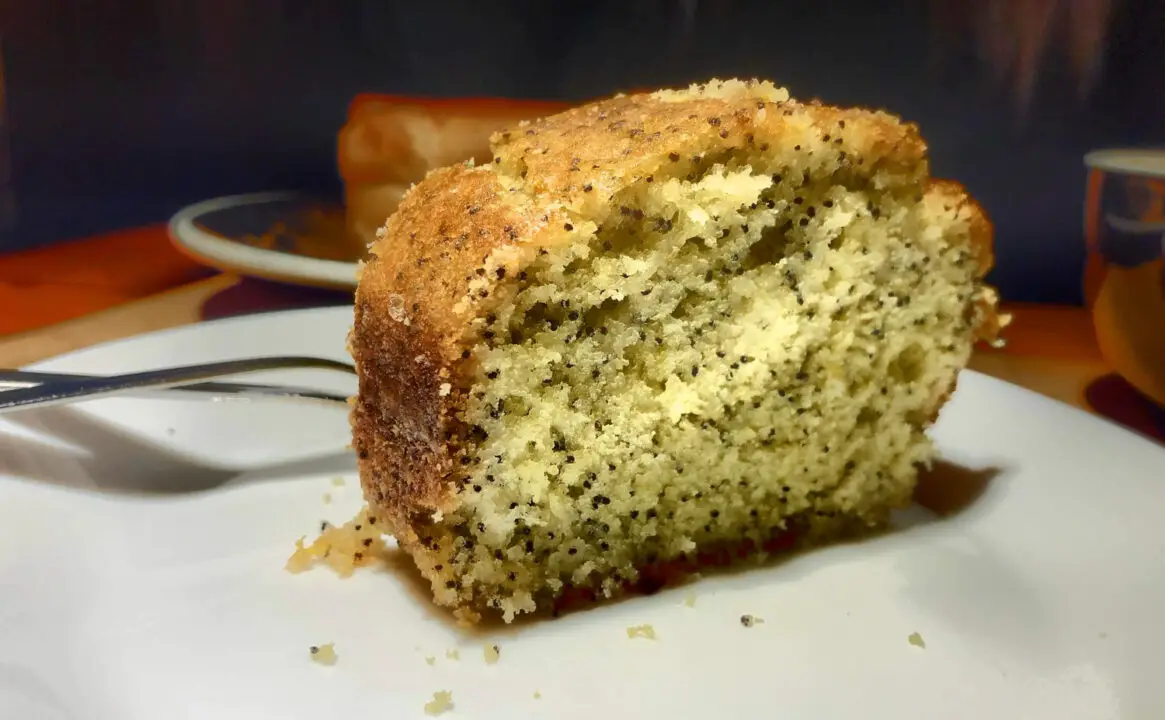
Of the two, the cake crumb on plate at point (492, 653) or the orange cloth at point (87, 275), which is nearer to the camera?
the cake crumb on plate at point (492, 653)

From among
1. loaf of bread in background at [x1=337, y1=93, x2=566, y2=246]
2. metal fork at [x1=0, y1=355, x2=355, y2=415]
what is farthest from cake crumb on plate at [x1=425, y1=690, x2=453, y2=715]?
loaf of bread in background at [x1=337, y1=93, x2=566, y2=246]

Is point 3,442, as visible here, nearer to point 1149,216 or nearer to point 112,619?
point 112,619

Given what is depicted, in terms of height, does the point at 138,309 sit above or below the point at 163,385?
below

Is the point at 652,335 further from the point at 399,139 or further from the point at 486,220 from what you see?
the point at 399,139

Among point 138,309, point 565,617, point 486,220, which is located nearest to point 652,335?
point 486,220

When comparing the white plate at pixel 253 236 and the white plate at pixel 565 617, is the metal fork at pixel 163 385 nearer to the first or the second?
the white plate at pixel 565 617

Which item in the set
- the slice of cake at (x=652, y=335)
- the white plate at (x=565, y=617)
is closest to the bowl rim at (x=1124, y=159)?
the white plate at (x=565, y=617)
